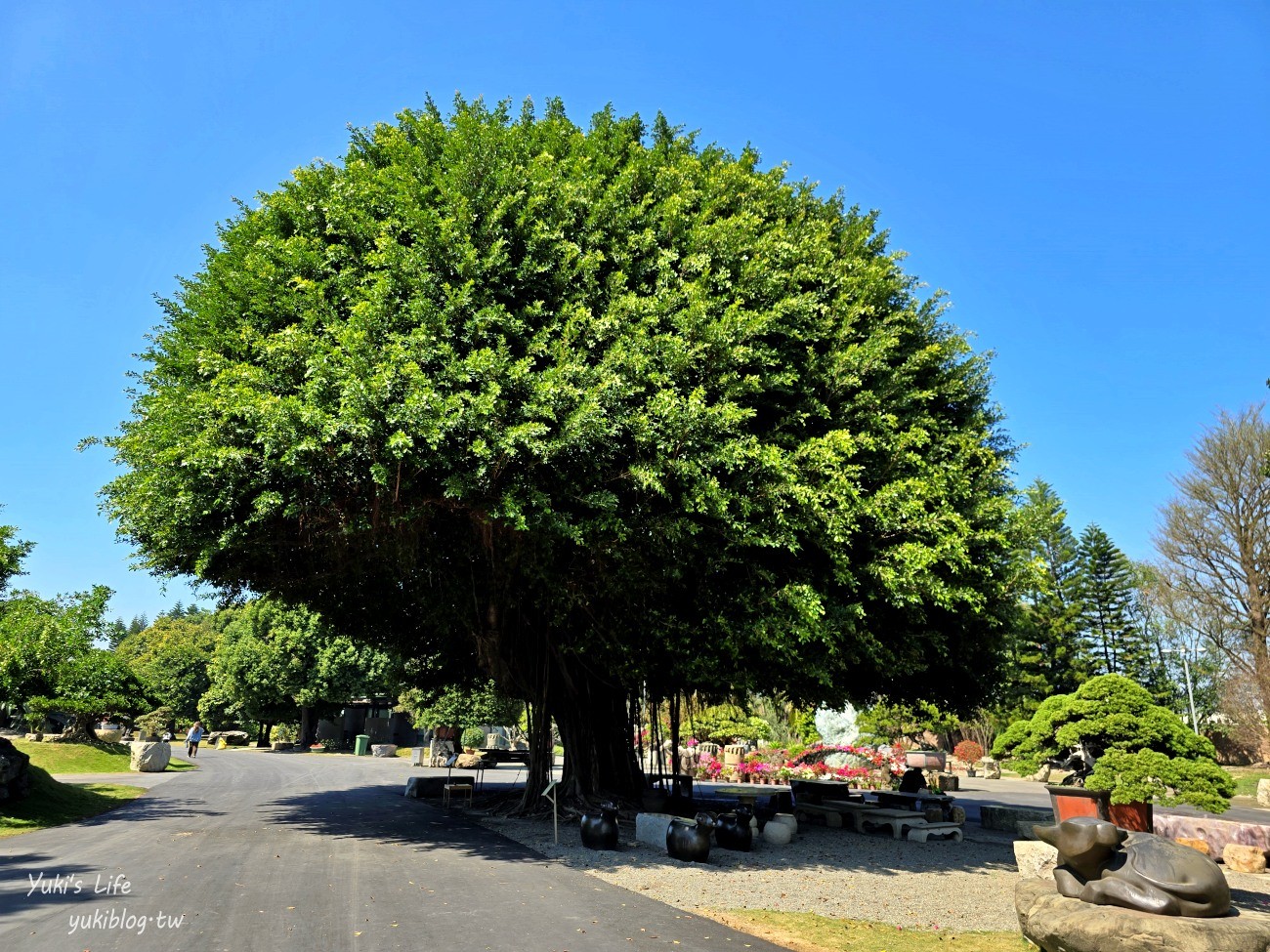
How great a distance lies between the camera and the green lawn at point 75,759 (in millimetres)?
23609

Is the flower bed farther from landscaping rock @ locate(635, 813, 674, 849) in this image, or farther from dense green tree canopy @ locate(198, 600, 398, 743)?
dense green tree canopy @ locate(198, 600, 398, 743)

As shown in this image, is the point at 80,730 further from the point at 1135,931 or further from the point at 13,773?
the point at 1135,931

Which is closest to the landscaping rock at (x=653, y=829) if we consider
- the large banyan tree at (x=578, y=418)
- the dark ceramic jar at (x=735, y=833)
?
the dark ceramic jar at (x=735, y=833)

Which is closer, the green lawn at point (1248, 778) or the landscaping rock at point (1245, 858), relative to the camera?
the landscaping rock at point (1245, 858)

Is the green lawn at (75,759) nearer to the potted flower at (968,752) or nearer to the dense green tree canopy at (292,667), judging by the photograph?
the dense green tree canopy at (292,667)

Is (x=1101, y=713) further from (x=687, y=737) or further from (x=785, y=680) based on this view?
(x=687, y=737)

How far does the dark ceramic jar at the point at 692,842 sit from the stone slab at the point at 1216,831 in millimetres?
7830

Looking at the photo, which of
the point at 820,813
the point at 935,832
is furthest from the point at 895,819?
the point at 820,813

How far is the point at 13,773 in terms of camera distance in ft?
45.0

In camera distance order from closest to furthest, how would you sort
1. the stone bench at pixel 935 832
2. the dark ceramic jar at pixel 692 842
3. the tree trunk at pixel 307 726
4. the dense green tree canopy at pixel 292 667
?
the dark ceramic jar at pixel 692 842
the stone bench at pixel 935 832
the dense green tree canopy at pixel 292 667
the tree trunk at pixel 307 726

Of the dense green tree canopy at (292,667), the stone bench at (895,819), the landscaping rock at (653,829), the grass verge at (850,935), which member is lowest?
the stone bench at (895,819)

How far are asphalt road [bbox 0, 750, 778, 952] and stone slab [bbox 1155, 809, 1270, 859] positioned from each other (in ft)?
33.3

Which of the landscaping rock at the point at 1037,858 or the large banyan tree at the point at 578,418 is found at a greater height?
the large banyan tree at the point at 578,418

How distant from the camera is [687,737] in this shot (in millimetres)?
36281
